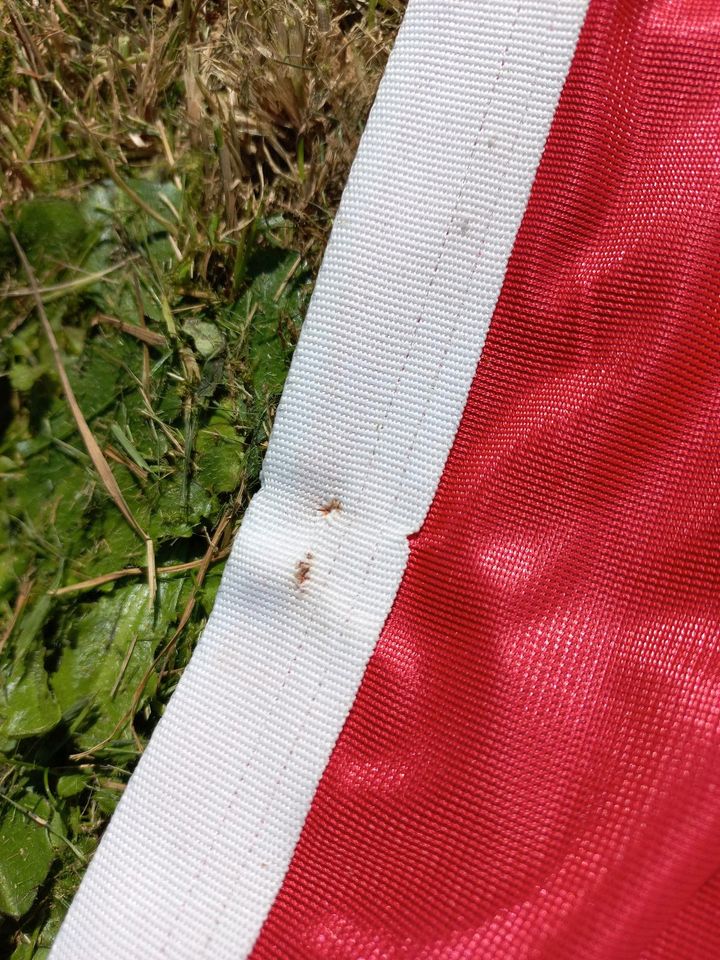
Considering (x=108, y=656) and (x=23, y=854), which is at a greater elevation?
(x=108, y=656)

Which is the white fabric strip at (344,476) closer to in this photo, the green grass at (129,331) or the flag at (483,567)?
the flag at (483,567)

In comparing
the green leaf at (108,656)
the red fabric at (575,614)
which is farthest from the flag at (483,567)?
the green leaf at (108,656)

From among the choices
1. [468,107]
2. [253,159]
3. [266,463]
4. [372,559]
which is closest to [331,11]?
[253,159]

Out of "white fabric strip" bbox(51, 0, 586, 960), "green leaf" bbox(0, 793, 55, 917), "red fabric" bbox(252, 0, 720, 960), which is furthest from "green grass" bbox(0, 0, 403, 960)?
"red fabric" bbox(252, 0, 720, 960)

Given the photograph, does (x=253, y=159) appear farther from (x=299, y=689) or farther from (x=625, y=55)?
(x=299, y=689)

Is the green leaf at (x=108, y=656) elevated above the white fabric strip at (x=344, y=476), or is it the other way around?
the white fabric strip at (x=344, y=476)

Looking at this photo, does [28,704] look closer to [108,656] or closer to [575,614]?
[108,656]

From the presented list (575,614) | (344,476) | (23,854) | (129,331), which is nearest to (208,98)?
(129,331)
